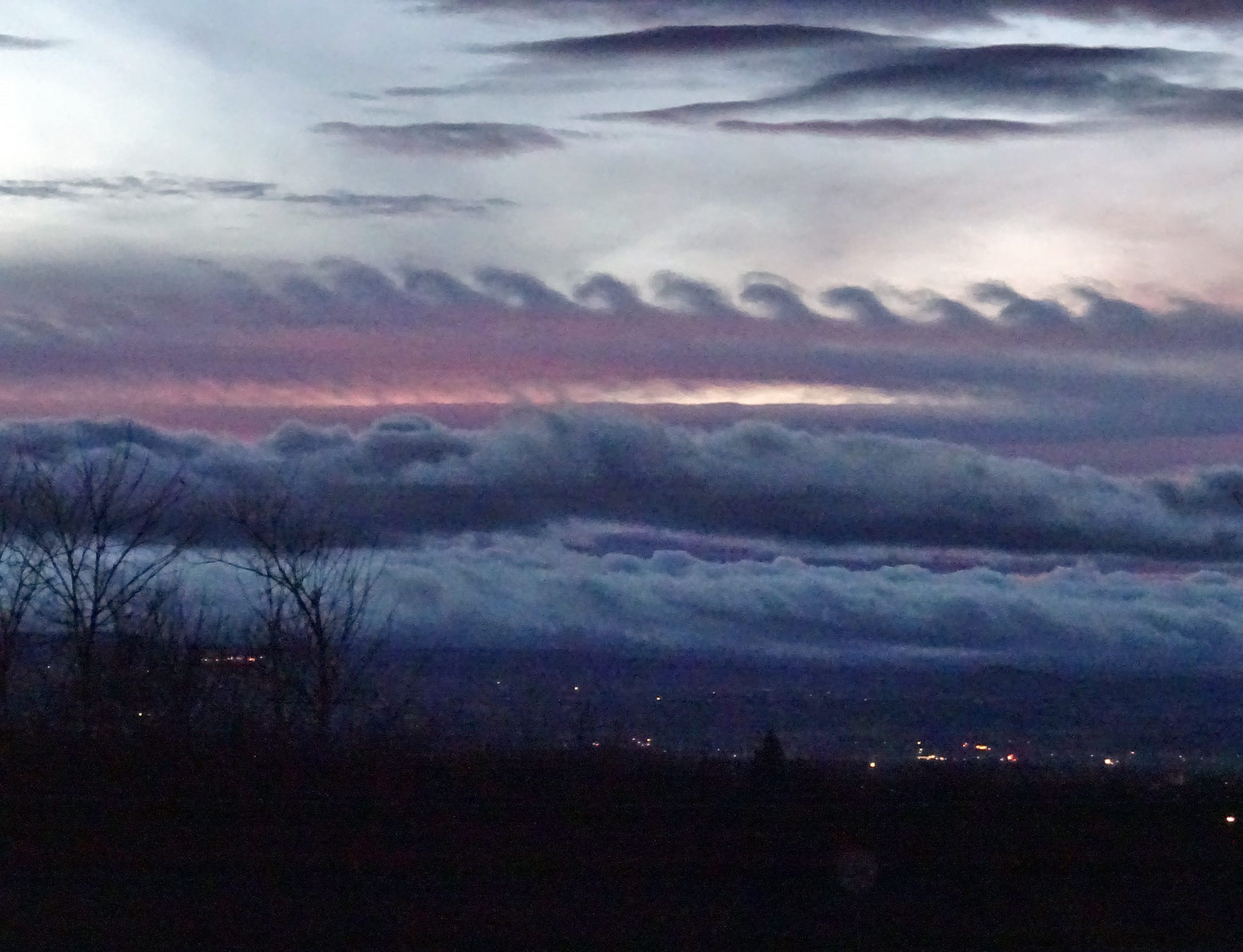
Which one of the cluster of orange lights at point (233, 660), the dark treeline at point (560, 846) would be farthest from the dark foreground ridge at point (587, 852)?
the cluster of orange lights at point (233, 660)

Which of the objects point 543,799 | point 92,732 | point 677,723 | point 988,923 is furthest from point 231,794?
point 677,723

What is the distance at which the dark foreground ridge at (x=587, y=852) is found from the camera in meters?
12.3

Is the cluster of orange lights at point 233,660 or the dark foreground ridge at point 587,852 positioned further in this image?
the cluster of orange lights at point 233,660

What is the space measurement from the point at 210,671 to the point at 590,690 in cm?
655

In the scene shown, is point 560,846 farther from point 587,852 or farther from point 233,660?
point 233,660

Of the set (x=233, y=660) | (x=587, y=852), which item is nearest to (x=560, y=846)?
(x=587, y=852)

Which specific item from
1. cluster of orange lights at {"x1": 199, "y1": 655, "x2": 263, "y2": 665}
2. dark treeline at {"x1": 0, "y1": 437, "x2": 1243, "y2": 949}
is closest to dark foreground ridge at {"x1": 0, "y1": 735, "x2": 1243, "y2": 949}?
dark treeline at {"x1": 0, "y1": 437, "x2": 1243, "y2": 949}

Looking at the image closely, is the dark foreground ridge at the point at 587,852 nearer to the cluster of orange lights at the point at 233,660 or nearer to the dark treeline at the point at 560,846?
the dark treeline at the point at 560,846

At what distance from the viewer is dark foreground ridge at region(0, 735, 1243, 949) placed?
12.3 metres

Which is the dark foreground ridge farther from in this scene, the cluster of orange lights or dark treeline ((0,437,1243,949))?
the cluster of orange lights

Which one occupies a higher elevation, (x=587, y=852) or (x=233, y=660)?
(x=233, y=660)

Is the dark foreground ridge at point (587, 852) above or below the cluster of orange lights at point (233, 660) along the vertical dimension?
below

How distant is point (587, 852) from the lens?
1456 cm

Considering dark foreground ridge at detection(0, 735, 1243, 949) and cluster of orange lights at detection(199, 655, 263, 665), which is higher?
cluster of orange lights at detection(199, 655, 263, 665)
